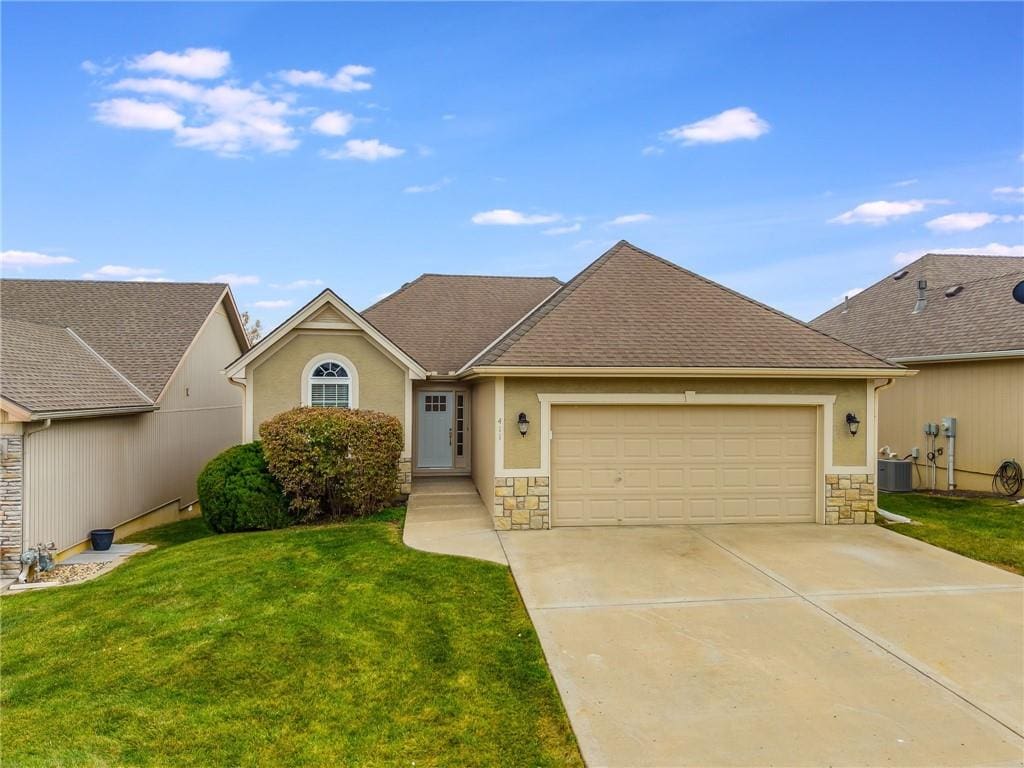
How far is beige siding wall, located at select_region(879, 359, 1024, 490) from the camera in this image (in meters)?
11.8

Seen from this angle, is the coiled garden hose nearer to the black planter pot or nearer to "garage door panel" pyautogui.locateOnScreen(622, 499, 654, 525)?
"garage door panel" pyautogui.locateOnScreen(622, 499, 654, 525)

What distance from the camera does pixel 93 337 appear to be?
563 inches

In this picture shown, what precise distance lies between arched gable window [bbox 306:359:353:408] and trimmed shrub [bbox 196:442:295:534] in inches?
90.1

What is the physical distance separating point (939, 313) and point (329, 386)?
1608cm

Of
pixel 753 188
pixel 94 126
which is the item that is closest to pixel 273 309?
pixel 94 126

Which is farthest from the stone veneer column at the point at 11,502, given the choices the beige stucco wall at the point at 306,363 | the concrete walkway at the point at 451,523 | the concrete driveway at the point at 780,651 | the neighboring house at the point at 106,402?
the concrete driveway at the point at 780,651

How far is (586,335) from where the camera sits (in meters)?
9.70

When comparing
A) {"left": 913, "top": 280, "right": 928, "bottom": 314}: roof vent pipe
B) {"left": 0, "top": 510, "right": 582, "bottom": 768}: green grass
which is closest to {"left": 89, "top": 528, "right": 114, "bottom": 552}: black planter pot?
{"left": 0, "top": 510, "right": 582, "bottom": 768}: green grass

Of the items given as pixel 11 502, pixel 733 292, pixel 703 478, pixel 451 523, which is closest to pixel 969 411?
pixel 733 292

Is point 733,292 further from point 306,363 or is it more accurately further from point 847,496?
point 306,363

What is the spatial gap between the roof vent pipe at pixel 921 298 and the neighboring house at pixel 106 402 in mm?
20475

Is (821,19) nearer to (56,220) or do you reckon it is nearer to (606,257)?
(606,257)

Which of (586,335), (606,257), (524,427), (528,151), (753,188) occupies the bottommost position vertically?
(524,427)

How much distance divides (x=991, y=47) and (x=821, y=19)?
3.41 m
